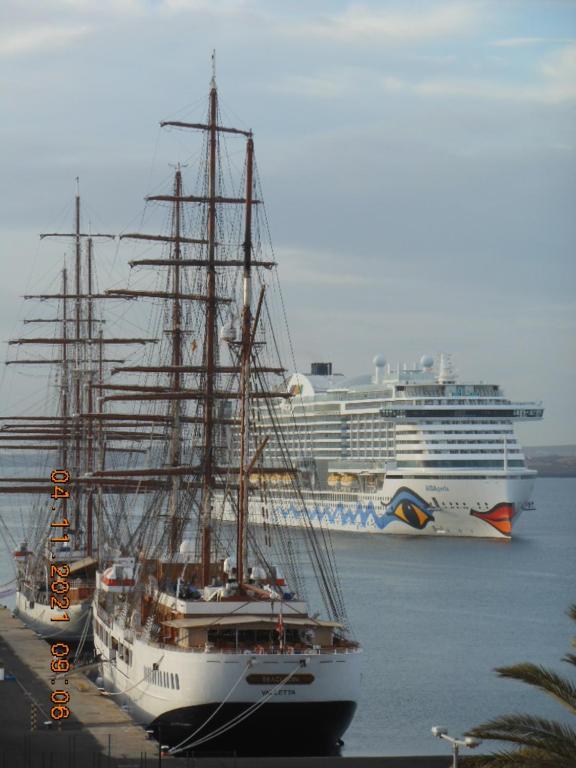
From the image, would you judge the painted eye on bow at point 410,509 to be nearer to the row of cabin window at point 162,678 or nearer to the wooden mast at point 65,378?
the wooden mast at point 65,378

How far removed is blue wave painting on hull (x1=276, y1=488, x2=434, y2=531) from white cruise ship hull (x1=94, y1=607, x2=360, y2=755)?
7407 cm

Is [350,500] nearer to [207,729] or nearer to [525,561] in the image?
[525,561]

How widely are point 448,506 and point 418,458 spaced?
596 centimetres

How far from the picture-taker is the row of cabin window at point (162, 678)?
118ft

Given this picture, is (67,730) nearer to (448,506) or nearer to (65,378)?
(65,378)

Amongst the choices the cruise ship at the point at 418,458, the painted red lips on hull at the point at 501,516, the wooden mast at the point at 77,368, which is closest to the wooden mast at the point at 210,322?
the wooden mast at the point at 77,368

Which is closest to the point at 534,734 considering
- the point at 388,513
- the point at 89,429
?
the point at 89,429

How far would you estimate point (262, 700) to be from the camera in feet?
114

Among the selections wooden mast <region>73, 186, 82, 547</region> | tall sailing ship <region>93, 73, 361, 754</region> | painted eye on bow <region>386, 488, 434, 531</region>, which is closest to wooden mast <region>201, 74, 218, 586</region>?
tall sailing ship <region>93, 73, 361, 754</region>

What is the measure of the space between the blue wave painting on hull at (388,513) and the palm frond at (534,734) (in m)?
89.2

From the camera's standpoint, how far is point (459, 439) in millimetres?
116375

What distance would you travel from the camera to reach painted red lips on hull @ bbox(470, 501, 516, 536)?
110188mm
